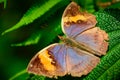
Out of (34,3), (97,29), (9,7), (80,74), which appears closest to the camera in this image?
(80,74)

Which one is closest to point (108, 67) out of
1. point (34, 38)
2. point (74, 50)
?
point (74, 50)

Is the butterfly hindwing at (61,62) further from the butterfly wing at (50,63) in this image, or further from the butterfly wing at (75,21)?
the butterfly wing at (75,21)

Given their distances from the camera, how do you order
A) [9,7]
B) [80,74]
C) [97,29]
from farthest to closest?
[9,7]
[97,29]
[80,74]

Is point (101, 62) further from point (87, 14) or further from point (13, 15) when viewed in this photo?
point (13, 15)

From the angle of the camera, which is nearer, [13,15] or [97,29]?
[97,29]

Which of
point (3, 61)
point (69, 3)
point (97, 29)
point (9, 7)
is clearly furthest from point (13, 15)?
point (97, 29)

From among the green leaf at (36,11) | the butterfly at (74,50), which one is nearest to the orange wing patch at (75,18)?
the butterfly at (74,50)

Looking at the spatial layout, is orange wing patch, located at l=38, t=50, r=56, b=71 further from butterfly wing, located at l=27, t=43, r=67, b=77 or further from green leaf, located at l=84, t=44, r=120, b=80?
green leaf, located at l=84, t=44, r=120, b=80
